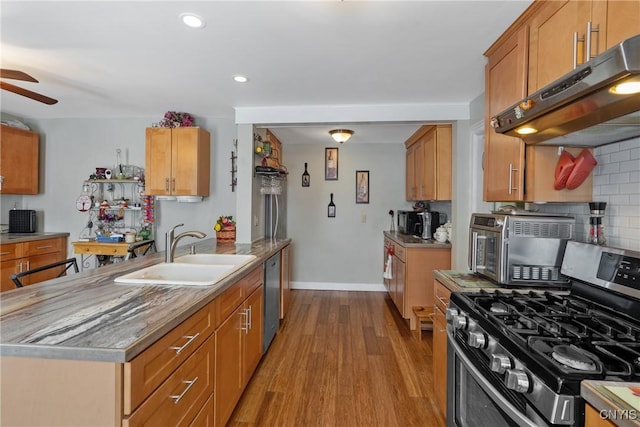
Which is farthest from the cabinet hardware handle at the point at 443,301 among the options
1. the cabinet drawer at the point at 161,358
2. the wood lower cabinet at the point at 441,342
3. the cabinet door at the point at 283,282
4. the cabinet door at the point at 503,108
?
the cabinet door at the point at 283,282

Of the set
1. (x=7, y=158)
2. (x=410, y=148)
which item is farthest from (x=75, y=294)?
(x=410, y=148)

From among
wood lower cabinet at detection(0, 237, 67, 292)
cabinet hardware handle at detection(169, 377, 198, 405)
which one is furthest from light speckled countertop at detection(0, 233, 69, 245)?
cabinet hardware handle at detection(169, 377, 198, 405)

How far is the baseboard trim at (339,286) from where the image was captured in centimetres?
474

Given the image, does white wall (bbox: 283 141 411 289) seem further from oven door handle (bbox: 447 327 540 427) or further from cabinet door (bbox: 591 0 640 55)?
cabinet door (bbox: 591 0 640 55)

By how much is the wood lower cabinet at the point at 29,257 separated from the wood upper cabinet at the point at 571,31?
174 inches

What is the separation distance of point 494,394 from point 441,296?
34.7 inches

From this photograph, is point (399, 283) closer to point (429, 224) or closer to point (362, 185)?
point (429, 224)

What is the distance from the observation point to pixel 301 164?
4.82m

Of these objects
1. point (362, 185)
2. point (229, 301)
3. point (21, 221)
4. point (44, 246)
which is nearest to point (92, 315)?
point (229, 301)

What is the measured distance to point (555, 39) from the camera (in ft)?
4.47

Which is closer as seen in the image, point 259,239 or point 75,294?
point 75,294

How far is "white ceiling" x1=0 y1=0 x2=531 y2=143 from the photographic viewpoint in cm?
158

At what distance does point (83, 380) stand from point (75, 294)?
614 millimetres

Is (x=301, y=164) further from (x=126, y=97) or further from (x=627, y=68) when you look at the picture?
(x=627, y=68)
